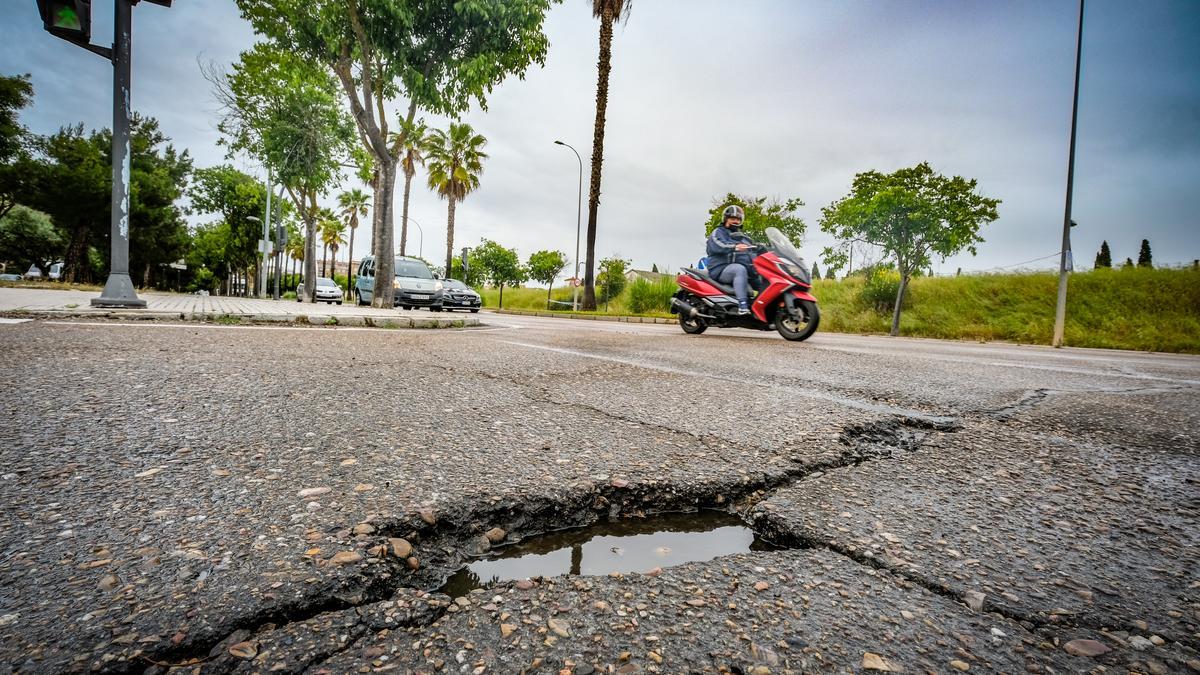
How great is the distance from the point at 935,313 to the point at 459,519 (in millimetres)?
21429

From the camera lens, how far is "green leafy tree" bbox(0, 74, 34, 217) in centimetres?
2228

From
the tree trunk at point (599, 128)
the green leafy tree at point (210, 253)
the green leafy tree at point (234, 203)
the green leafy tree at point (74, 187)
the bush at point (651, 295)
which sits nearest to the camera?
the tree trunk at point (599, 128)

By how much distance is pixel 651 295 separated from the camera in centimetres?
2386

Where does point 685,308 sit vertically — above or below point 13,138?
below

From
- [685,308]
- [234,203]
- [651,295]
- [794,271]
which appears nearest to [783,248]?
[794,271]

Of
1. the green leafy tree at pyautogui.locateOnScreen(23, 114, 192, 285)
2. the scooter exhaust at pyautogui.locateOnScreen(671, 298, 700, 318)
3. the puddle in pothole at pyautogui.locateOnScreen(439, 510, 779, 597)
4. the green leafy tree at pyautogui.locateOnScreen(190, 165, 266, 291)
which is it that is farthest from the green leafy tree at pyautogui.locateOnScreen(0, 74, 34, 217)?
the puddle in pothole at pyautogui.locateOnScreen(439, 510, 779, 597)

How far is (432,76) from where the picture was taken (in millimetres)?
12203

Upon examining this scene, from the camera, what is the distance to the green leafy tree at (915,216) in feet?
52.5

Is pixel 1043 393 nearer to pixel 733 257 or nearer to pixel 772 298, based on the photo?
pixel 772 298

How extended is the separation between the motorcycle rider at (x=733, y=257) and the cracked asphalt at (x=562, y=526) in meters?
5.23

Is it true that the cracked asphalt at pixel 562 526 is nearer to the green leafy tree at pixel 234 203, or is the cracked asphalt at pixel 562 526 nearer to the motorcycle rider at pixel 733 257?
the motorcycle rider at pixel 733 257

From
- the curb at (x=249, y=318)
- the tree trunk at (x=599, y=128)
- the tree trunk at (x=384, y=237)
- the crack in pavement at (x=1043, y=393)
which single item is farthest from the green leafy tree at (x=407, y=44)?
the crack in pavement at (x=1043, y=393)

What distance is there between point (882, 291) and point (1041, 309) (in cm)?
472

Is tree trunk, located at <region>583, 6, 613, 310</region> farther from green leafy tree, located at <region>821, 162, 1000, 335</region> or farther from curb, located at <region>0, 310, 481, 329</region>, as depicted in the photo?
curb, located at <region>0, 310, 481, 329</region>
